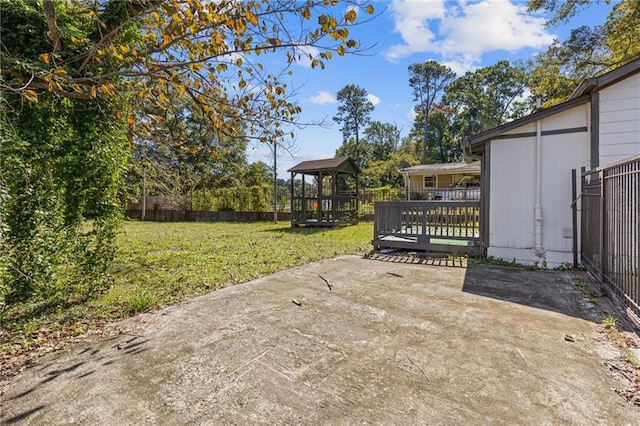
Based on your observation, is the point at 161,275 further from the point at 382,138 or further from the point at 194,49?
the point at 382,138

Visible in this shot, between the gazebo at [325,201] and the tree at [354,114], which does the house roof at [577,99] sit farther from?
the tree at [354,114]

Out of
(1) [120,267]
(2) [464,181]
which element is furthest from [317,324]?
(2) [464,181]

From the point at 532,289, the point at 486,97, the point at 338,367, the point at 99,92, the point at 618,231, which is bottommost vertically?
the point at 338,367

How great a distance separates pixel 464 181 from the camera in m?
21.8

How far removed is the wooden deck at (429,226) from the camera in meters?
6.47

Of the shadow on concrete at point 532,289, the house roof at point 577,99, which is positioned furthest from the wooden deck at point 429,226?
the house roof at point 577,99

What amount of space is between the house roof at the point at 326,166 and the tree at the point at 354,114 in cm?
2336

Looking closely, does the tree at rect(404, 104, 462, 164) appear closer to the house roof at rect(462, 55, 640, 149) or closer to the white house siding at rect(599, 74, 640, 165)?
the house roof at rect(462, 55, 640, 149)

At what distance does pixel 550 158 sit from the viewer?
549 cm

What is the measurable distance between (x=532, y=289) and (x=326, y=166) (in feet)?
32.6

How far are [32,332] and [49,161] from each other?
6.07ft

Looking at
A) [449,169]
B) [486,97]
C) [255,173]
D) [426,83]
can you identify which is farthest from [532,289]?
[486,97]

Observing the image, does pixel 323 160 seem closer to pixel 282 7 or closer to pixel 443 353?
pixel 282 7

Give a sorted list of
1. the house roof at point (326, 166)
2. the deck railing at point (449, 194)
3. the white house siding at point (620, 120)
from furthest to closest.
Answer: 1. the deck railing at point (449, 194)
2. the house roof at point (326, 166)
3. the white house siding at point (620, 120)
